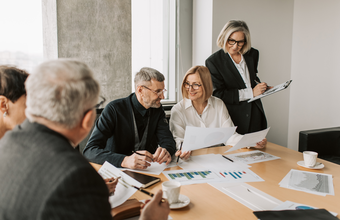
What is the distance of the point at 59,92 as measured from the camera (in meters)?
0.62

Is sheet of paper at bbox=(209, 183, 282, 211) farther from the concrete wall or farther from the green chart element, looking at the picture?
the concrete wall

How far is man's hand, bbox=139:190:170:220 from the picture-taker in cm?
78

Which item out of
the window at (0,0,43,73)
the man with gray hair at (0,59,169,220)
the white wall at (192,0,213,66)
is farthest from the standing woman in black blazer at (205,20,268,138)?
the man with gray hair at (0,59,169,220)

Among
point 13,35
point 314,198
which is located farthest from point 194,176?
point 13,35

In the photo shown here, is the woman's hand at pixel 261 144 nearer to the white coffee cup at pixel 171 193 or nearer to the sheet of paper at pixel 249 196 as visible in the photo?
the sheet of paper at pixel 249 196

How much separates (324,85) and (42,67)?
3.65 m

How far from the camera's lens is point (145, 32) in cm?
316

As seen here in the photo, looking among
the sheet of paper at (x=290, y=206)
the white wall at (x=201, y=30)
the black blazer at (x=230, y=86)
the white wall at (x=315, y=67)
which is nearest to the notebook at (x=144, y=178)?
the sheet of paper at (x=290, y=206)

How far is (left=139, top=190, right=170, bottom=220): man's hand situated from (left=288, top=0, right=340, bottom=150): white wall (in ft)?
10.9

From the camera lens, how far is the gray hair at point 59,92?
A: 2.03 feet

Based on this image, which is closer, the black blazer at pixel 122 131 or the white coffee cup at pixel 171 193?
the white coffee cup at pixel 171 193

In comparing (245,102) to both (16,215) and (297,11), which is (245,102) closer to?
(297,11)

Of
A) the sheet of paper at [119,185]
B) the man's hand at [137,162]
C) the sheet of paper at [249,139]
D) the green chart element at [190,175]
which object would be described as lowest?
the green chart element at [190,175]

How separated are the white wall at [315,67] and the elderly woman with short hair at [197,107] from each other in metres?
1.93
